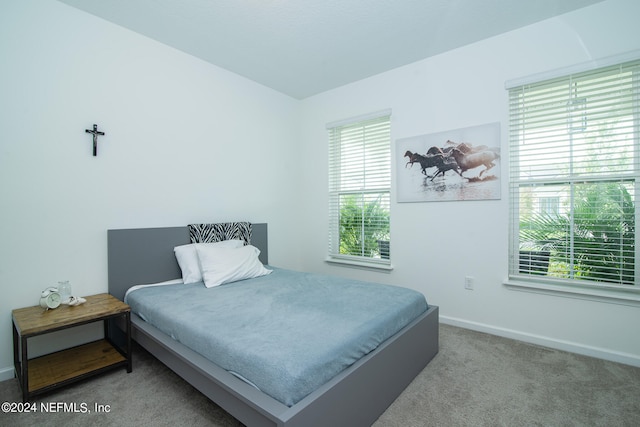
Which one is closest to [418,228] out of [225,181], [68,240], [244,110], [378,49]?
[378,49]

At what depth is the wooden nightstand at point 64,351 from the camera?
68.6 inches

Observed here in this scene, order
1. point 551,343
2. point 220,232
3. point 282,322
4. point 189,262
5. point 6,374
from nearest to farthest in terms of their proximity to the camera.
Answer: point 282,322 → point 6,374 → point 551,343 → point 189,262 → point 220,232

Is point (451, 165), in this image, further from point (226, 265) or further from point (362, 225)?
point (226, 265)

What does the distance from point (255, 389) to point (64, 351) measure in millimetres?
1926

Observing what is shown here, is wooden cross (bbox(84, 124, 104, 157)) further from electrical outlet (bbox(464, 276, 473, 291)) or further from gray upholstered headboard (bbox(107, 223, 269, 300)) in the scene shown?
electrical outlet (bbox(464, 276, 473, 291))

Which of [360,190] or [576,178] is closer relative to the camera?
[576,178]

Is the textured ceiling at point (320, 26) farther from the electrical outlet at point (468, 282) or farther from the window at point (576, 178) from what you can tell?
the electrical outlet at point (468, 282)

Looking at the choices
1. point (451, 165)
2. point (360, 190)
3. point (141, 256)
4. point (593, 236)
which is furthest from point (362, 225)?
point (141, 256)

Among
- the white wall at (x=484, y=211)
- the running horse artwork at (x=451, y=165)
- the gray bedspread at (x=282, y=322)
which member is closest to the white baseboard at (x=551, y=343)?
the white wall at (x=484, y=211)

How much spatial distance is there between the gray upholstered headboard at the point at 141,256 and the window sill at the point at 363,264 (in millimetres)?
1831

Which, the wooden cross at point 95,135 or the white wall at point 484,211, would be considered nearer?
the white wall at point 484,211

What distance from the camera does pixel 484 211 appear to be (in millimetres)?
2799

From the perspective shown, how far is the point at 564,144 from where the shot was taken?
245cm

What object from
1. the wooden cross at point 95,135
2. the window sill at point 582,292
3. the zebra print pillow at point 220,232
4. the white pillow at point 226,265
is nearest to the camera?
the window sill at point 582,292
